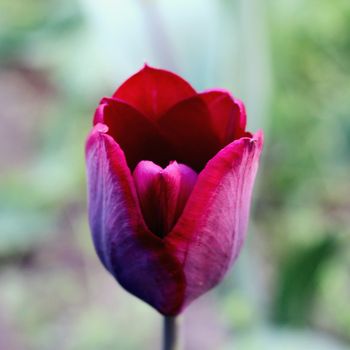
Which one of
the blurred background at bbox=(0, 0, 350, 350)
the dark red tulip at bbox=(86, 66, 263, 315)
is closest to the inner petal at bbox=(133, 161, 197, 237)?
the dark red tulip at bbox=(86, 66, 263, 315)

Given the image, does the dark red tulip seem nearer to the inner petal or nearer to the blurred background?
the inner petal

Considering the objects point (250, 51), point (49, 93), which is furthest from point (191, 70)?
point (49, 93)

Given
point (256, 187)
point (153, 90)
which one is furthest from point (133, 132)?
point (256, 187)

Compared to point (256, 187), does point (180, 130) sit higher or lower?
higher

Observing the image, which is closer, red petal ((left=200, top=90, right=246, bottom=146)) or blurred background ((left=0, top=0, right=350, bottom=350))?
red petal ((left=200, top=90, right=246, bottom=146))

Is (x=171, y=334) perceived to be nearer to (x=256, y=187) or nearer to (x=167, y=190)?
(x=167, y=190)

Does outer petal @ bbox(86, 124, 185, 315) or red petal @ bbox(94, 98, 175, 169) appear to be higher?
red petal @ bbox(94, 98, 175, 169)

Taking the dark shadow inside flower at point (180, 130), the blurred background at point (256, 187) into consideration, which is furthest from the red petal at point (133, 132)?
the blurred background at point (256, 187)
